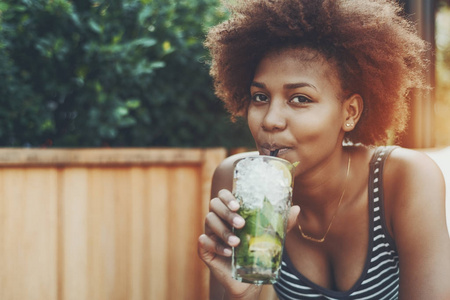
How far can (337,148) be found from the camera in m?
2.40

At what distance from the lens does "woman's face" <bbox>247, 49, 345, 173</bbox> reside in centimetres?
Result: 202

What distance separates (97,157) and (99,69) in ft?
1.98

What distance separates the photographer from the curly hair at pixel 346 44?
7.09 ft

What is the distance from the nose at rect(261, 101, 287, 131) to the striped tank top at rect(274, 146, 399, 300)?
69cm

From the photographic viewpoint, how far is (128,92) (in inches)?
141

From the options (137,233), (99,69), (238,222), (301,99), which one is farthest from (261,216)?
(99,69)

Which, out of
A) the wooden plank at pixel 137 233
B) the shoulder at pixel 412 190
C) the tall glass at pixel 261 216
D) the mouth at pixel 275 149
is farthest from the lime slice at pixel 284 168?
the wooden plank at pixel 137 233

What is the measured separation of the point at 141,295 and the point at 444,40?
2.67m

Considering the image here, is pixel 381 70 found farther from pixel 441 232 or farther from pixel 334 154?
pixel 441 232

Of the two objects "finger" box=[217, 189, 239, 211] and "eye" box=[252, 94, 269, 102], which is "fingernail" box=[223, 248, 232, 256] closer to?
"finger" box=[217, 189, 239, 211]

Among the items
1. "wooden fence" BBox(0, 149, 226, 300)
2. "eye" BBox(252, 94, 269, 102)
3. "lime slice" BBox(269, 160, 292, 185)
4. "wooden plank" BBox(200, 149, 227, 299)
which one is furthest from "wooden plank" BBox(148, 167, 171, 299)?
"lime slice" BBox(269, 160, 292, 185)

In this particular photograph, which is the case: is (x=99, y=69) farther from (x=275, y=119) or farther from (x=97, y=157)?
(x=275, y=119)

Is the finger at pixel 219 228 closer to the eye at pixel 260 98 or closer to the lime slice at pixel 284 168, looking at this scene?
→ the lime slice at pixel 284 168

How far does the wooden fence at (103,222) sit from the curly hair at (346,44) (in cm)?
113
